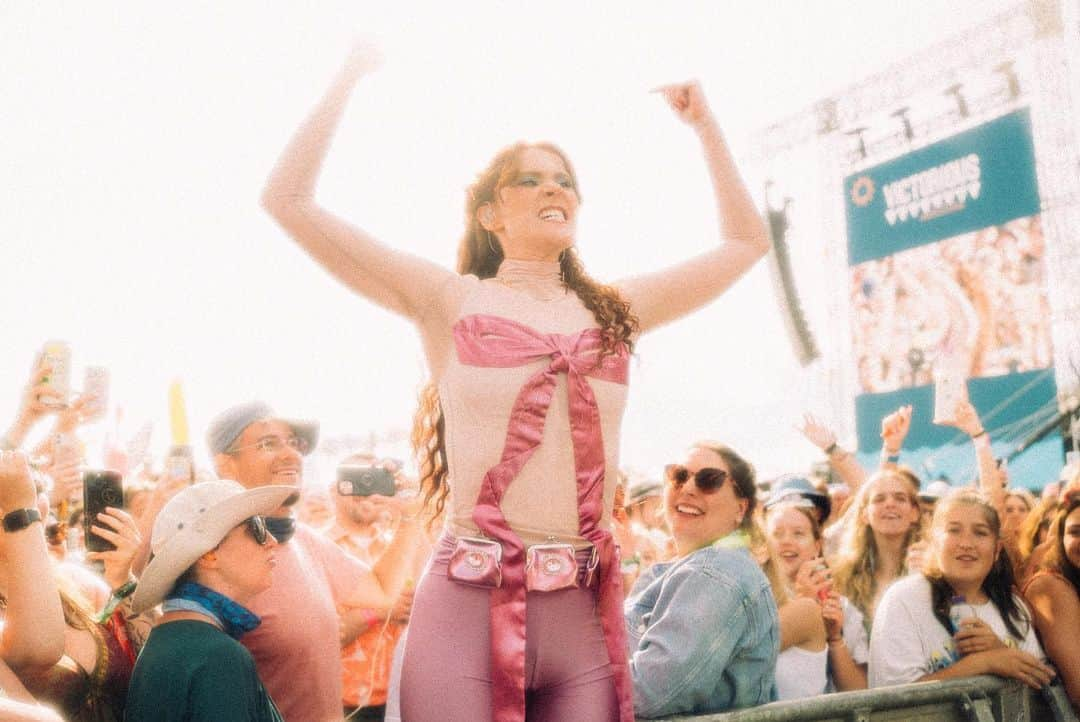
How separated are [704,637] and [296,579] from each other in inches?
46.7

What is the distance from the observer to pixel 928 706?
9.17 feet

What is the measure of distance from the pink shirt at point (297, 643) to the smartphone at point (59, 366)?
1134mm

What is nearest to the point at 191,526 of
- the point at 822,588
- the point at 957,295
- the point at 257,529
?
the point at 257,529

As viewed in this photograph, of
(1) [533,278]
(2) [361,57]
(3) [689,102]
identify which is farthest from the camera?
(3) [689,102]

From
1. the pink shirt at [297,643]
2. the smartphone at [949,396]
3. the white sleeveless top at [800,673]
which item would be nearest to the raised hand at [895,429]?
the smartphone at [949,396]

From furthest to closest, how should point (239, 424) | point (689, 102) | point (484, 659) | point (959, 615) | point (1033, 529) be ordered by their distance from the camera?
1. point (1033, 529)
2. point (959, 615)
3. point (239, 424)
4. point (689, 102)
5. point (484, 659)

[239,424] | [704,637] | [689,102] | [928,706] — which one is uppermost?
[689,102]

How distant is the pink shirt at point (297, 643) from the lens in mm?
2719

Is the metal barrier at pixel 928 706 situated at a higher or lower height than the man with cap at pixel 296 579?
lower

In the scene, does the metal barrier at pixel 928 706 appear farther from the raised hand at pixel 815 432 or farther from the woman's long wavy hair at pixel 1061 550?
the raised hand at pixel 815 432

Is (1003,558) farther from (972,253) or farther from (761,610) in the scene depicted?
(972,253)

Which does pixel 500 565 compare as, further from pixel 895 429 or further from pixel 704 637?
pixel 895 429

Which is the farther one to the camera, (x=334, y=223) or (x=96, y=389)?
(x=96, y=389)

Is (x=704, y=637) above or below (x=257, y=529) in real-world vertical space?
below
